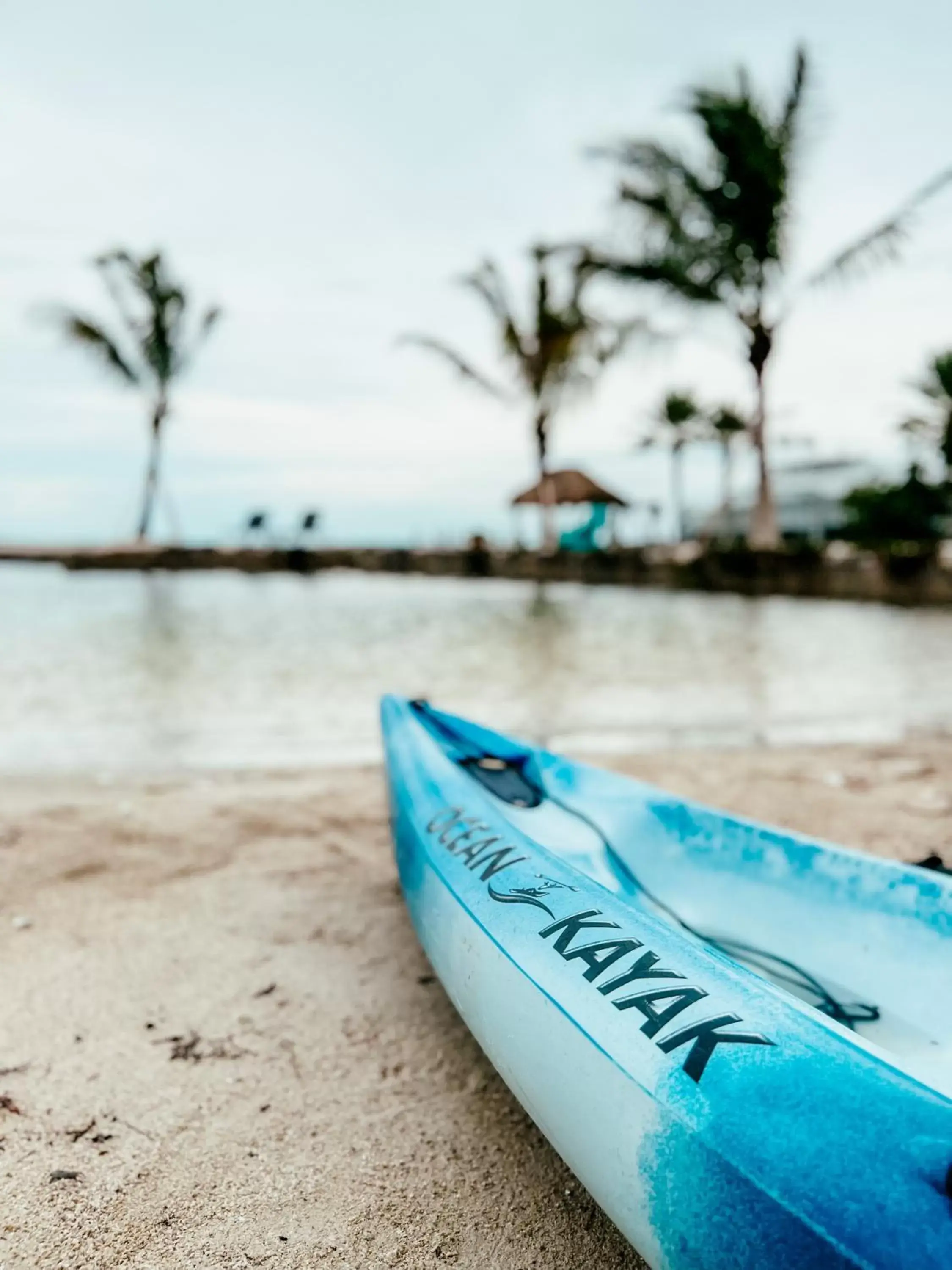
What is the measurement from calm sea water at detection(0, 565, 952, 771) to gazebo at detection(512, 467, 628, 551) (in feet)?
29.1

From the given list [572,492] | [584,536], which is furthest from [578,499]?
[584,536]

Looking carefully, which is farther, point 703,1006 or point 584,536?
point 584,536

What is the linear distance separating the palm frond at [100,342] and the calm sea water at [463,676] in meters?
14.1

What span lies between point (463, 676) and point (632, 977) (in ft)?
19.7


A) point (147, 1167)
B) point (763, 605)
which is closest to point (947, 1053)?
point (147, 1167)

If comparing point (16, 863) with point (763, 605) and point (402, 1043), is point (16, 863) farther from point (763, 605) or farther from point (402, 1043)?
point (763, 605)

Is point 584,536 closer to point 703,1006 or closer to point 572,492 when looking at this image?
point 572,492

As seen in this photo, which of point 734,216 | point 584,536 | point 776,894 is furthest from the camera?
point 584,536

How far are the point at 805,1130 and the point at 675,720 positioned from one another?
14.4 feet

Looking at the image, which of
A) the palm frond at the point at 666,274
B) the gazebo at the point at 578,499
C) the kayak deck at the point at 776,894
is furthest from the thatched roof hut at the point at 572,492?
the kayak deck at the point at 776,894

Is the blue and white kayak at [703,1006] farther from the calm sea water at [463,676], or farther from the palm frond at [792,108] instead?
the palm frond at [792,108]

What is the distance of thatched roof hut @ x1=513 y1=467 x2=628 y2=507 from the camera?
24078 mm

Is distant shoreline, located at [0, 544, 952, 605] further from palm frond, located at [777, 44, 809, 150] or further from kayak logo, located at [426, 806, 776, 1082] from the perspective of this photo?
kayak logo, located at [426, 806, 776, 1082]

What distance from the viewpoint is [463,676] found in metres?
7.26
